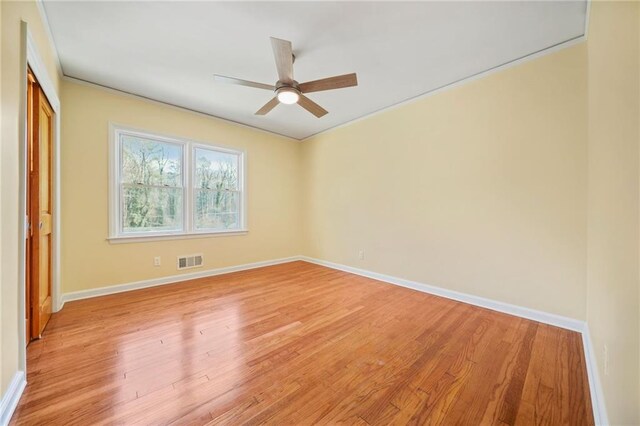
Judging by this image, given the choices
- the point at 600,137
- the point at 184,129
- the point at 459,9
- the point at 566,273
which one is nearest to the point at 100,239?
the point at 184,129

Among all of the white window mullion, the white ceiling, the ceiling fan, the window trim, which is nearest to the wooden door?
the white ceiling

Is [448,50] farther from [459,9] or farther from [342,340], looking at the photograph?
[342,340]

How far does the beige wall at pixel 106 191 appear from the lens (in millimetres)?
2906

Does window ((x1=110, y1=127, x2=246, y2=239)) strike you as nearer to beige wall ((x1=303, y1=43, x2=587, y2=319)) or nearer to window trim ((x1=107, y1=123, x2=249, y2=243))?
window trim ((x1=107, y1=123, x2=249, y2=243))

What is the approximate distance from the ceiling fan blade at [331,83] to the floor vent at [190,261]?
304cm

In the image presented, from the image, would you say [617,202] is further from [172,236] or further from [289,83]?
[172,236]

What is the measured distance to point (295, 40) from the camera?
221 cm

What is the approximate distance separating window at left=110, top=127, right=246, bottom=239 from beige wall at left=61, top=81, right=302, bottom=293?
0.13m

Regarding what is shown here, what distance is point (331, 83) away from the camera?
2215 mm

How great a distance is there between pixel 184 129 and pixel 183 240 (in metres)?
1.73

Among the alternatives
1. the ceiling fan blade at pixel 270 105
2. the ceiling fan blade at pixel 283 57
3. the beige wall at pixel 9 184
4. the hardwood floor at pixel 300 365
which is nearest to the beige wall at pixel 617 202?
the hardwood floor at pixel 300 365

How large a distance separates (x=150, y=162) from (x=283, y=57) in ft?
8.97

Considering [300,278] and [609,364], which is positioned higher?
[609,364]

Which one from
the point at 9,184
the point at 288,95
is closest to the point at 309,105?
the point at 288,95
